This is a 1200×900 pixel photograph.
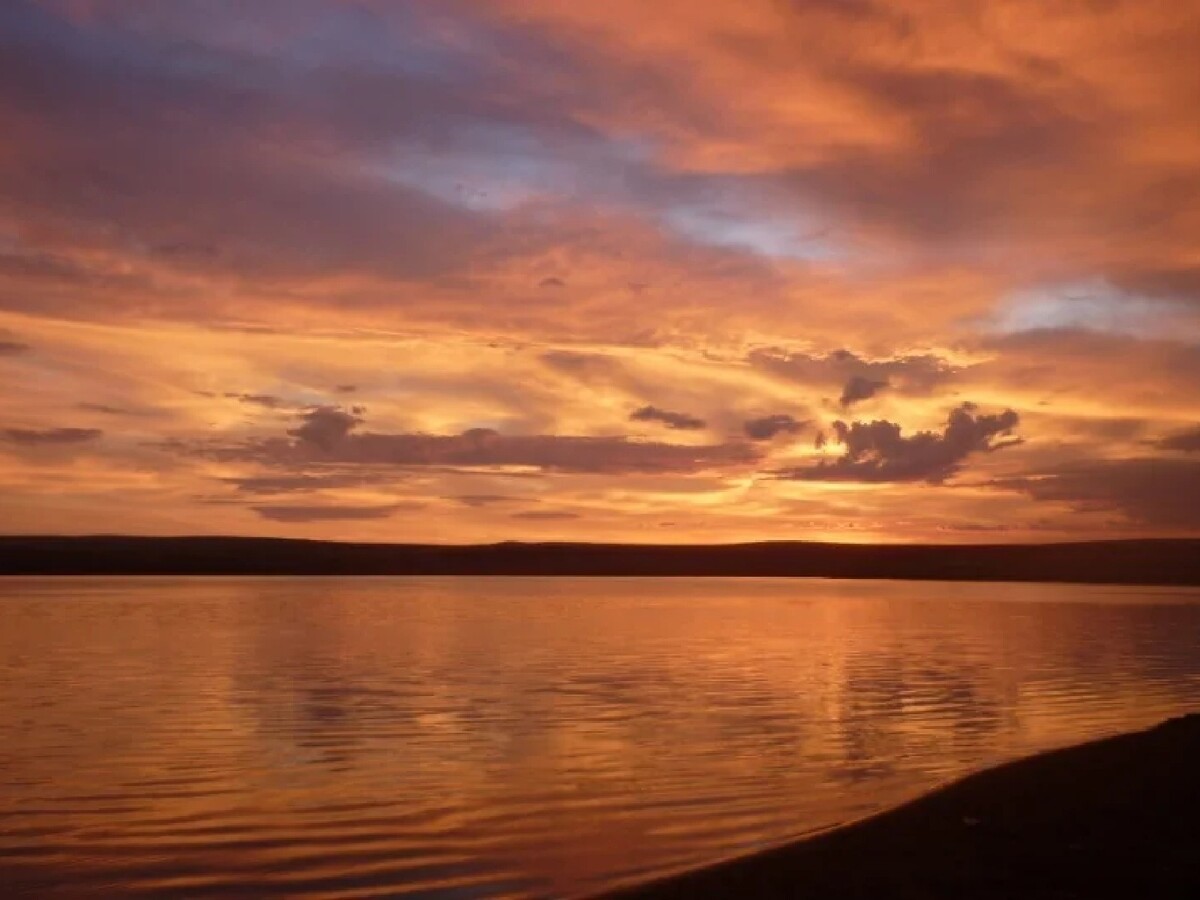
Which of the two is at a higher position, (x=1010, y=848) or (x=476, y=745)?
(x=1010, y=848)

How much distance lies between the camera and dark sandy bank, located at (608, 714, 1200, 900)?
13.1m

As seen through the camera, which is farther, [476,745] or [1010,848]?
[476,745]

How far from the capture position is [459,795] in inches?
786

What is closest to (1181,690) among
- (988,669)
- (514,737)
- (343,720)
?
(988,669)

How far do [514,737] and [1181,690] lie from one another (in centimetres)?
2200

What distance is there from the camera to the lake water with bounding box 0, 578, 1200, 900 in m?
16.1

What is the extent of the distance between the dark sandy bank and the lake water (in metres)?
1.53

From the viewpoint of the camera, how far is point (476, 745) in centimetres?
2508

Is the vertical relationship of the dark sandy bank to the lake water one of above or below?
above

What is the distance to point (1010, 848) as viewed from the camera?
15.0 metres

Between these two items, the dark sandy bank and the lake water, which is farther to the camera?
the lake water

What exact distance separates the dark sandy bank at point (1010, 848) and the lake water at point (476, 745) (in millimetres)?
1527

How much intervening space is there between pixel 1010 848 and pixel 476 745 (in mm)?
12611

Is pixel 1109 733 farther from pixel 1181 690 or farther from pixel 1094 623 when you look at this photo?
pixel 1094 623
